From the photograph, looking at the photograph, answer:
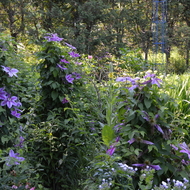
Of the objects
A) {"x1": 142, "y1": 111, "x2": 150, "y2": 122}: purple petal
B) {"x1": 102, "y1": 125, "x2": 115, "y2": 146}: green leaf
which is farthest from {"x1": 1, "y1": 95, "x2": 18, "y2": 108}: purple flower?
{"x1": 142, "y1": 111, "x2": 150, "y2": 122}: purple petal

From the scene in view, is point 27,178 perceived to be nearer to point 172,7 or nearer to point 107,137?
point 107,137

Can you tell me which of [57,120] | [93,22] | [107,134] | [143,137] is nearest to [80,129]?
[57,120]

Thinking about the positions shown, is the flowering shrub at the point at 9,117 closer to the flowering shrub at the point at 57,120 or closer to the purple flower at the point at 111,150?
the flowering shrub at the point at 57,120

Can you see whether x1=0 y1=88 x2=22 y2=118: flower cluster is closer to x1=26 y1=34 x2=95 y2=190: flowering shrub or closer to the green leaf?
x1=26 y1=34 x2=95 y2=190: flowering shrub

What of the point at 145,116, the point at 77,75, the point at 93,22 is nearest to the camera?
the point at 145,116

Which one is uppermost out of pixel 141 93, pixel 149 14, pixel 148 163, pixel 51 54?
pixel 149 14

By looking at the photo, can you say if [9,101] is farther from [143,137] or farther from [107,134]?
[143,137]

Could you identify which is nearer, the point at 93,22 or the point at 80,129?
the point at 80,129

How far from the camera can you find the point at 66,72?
209 cm

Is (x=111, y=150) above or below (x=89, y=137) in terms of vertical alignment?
above

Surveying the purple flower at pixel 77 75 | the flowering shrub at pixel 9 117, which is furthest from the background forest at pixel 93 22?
the flowering shrub at pixel 9 117

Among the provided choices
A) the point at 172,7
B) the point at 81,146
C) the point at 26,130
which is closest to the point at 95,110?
the point at 81,146

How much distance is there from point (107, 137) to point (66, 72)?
2.28 feet

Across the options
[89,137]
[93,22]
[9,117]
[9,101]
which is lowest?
[89,137]
